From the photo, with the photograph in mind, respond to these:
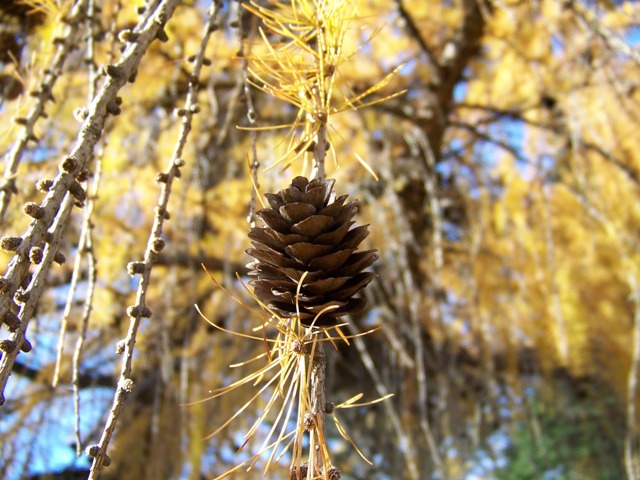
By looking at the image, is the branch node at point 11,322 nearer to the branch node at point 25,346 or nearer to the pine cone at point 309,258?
the branch node at point 25,346

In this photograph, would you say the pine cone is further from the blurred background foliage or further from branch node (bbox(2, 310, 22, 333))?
the blurred background foliage

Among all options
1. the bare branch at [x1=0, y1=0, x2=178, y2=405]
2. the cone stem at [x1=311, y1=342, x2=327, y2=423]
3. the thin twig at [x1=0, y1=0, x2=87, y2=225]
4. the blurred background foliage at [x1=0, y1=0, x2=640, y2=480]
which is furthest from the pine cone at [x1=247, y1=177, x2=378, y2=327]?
the blurred background foliage at [x1=0, y1=0, x2=640, y2=480]

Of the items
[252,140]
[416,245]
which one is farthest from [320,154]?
[416,245]

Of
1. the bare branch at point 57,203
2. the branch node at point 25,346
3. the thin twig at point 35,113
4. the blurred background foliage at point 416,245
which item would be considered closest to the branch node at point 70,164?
the bare branch at point 57,203

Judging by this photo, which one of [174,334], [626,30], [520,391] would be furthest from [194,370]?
[626,30]

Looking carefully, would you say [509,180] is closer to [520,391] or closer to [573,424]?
[520,391]

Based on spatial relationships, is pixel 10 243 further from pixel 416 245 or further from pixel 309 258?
pixel 416 245
